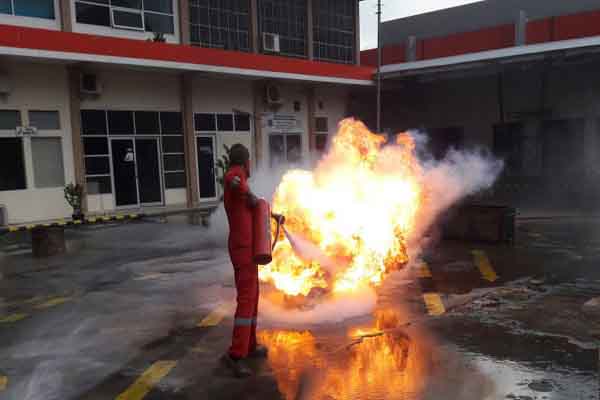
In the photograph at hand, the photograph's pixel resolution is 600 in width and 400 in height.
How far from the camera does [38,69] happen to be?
50.3 ft

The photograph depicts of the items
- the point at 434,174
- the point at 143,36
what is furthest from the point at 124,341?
the point at 143,36

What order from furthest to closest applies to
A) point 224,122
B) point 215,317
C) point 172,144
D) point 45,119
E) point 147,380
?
1. point 224,122
2. point 172,144
3. point 45,119
4. point 215,317
5. point 147,380

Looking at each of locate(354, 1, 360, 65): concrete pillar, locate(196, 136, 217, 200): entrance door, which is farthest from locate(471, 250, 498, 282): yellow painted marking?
locate(354, 1, 360, 65): concrete pillar

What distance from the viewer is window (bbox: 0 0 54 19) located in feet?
50.7

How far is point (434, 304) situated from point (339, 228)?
1.65 m

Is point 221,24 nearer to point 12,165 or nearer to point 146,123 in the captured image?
point 146,123

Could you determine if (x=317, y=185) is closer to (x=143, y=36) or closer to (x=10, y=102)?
(x=10, y=102)

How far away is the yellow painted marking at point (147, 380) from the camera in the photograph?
4555 mm

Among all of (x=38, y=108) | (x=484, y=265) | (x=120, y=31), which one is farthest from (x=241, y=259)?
(x=120, y=31)

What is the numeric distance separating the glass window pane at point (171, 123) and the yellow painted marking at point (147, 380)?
1428 cm

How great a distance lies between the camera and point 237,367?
488cm

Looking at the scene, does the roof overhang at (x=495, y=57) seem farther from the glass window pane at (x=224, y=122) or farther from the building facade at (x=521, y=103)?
the glass window pane at (x=224, y=122)

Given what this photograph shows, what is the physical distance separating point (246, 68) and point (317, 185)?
1236 cm

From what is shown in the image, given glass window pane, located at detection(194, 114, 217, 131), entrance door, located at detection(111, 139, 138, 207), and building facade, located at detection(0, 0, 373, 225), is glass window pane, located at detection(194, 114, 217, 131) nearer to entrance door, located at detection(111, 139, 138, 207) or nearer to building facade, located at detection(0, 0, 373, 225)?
building facade, located at detection(0, 0, 373, 225)
